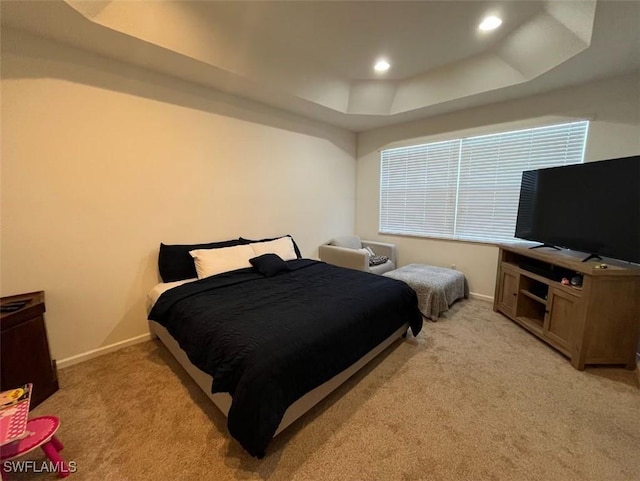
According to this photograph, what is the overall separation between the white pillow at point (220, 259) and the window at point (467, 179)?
8.29 feet

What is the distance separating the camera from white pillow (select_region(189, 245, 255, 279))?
104 inches

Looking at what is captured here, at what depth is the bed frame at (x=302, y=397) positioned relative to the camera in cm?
158

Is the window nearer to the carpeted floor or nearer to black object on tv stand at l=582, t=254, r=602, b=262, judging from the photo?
black object on tv stand at l=582, t=254, r=602, b=262

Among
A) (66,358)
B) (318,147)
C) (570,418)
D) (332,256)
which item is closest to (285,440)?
(570,418)

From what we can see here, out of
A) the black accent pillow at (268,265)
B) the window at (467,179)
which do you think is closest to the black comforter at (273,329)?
the black accent pillow at (268,265)

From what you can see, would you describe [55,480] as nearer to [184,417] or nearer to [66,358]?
[184,417]

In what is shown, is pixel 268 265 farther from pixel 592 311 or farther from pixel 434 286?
pixel 592 311

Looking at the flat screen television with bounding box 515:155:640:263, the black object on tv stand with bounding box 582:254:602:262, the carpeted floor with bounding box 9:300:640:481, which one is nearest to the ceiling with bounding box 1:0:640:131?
the flat screen television with bounding box 515:155:640:263

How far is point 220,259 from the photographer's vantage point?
276 cm

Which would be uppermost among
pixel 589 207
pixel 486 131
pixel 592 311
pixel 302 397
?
pixel 486 131

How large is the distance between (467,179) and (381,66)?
182 centimetres

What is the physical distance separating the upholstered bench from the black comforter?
1.87ft

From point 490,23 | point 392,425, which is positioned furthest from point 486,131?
point 392,425

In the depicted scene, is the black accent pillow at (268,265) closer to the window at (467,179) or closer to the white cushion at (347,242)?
the white cushion at (347,242)
